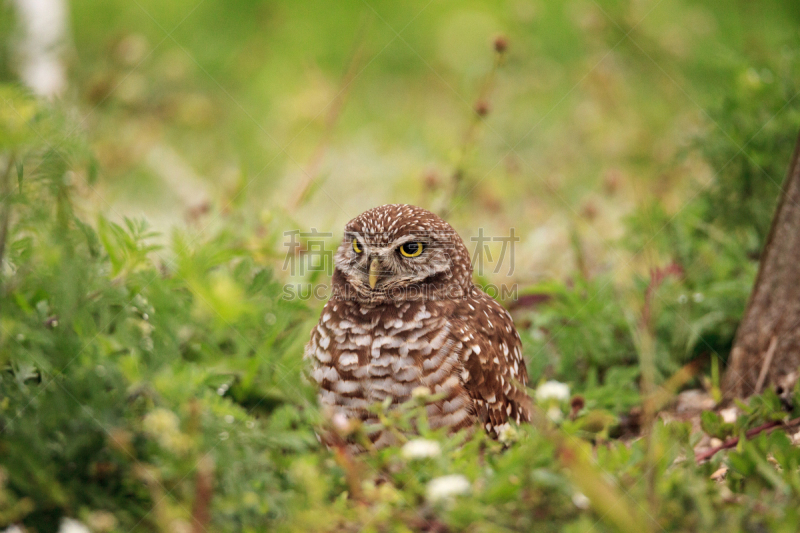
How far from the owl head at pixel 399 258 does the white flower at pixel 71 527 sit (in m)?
1.33

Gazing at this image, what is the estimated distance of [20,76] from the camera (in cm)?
262

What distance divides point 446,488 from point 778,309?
77.5 inches

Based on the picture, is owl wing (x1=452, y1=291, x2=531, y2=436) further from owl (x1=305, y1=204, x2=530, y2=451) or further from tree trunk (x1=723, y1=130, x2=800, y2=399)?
tree trunk (x1=723, y1=130, x2=800, y2=399)

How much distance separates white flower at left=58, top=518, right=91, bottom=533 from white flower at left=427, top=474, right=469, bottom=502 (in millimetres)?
760

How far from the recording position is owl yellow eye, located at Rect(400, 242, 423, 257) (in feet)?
8.26

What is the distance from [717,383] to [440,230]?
1464 millimetres

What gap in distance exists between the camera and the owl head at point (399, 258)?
2479mm

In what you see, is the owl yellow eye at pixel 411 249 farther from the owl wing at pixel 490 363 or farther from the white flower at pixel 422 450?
the white flower at pixel 422 450

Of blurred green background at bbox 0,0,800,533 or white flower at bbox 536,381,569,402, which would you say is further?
white flower at bbox 536,381,569,402

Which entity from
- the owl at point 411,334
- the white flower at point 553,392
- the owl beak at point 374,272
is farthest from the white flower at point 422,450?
the owl beak at point 374,272

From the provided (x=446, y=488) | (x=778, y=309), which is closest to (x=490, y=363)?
(x=446, y=488)

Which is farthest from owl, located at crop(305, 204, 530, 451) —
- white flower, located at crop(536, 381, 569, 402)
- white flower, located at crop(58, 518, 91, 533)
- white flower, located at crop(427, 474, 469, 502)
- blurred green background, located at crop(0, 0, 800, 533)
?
white flower, located at crop(58, 518, 91, 533)

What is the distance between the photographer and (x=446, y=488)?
1.33 m

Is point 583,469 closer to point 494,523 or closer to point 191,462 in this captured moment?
point 494,523
